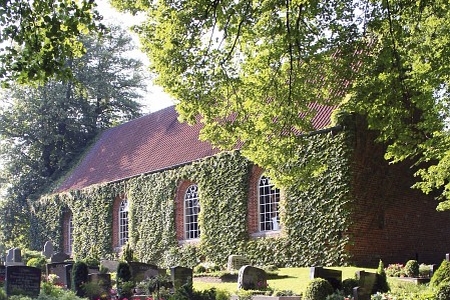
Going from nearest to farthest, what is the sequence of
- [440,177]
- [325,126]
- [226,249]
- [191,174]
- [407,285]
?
[407,285] < [440,177] < [325,126] < [226,249] < [191,174]

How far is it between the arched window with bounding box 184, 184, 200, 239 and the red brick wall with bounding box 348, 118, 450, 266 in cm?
799

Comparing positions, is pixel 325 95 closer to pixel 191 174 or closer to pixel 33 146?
pixel 191 174

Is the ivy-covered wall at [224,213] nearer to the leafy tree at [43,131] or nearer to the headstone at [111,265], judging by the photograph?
the headstone at [111,265]

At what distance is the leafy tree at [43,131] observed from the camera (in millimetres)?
39188

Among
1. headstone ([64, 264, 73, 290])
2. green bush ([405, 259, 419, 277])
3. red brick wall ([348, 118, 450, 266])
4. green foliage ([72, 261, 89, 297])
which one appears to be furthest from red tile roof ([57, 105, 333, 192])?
green bush ([405, 259, 419, 277])

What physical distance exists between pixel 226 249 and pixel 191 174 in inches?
148

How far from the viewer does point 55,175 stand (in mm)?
39125

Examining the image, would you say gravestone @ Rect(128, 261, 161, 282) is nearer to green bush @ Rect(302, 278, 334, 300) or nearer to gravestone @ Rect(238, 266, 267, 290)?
gravestone @ Rect(238, 266, 267, 290)

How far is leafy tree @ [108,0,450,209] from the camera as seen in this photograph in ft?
42.5

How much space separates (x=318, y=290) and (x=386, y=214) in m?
9.58

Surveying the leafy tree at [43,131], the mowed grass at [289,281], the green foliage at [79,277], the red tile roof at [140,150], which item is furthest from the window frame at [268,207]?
the leafy tree at [43,131]

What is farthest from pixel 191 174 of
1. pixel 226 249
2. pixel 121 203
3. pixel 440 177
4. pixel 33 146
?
pixel 33 146

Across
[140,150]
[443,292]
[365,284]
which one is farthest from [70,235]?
[443,292]

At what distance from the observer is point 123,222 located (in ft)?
102
